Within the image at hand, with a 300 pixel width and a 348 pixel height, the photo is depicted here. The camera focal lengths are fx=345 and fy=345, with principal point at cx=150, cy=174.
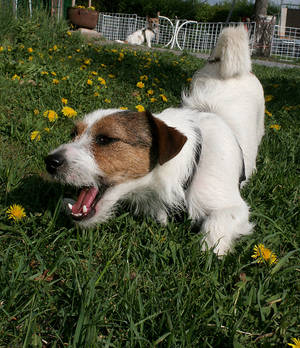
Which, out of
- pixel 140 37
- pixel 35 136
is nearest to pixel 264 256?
pixel 35 136

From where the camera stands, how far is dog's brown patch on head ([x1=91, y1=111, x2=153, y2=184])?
92.9 inches

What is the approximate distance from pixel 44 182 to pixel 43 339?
1561 millimetres

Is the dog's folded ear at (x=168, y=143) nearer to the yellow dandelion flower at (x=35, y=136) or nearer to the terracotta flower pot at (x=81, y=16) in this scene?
the yellow dandelion flower at (x=35, y=136)

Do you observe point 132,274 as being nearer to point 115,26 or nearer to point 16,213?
point 16,213

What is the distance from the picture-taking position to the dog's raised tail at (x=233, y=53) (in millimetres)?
3748

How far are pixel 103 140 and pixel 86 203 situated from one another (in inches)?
18.0

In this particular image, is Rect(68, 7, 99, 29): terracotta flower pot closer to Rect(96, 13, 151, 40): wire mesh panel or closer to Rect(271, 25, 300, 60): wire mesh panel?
Rect(96, 13, 151, 40): wire mesh panel

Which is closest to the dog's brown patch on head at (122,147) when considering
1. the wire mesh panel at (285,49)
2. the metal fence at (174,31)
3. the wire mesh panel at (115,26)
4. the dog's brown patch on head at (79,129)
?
the dog's brown patch on head at (79,129)

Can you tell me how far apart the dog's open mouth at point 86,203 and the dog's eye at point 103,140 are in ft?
1.05

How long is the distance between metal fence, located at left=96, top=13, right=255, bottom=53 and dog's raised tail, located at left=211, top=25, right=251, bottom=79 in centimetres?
1830

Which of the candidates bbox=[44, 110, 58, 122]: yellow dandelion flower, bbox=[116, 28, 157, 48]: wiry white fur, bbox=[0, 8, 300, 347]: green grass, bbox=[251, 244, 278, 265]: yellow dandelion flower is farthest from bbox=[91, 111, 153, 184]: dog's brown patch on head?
bbox=[116, 28, 157, 48]: wiry white fur

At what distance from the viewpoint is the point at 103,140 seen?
2430 millimetres

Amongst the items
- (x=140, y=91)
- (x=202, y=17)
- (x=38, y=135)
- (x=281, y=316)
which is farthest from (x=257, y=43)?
(x=281, y=316)

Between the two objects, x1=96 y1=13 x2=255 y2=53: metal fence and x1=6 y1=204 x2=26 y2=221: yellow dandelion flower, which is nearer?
x1=6 y1=204 x2=26 y2=221: yellow dandelion flower
